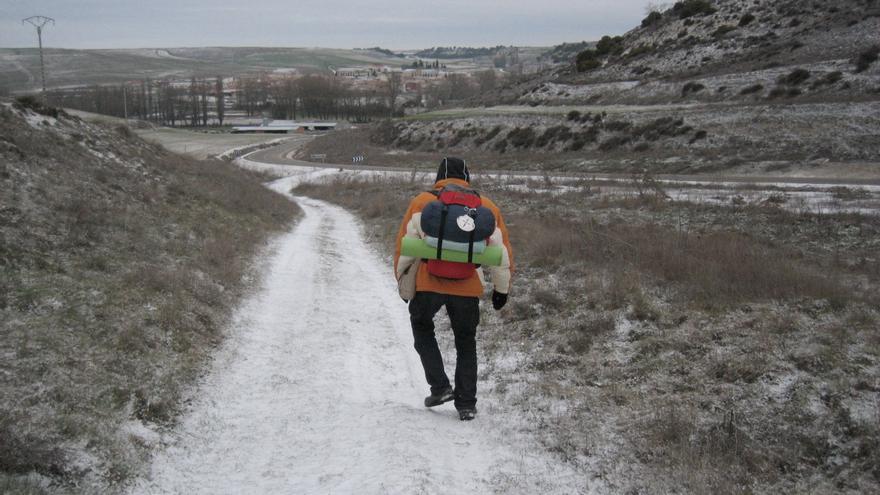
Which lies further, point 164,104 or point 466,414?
point 164,104

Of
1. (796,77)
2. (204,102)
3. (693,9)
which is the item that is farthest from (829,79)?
(204,102)

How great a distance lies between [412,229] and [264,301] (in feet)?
17.7

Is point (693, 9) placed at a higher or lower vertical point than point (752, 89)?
higher

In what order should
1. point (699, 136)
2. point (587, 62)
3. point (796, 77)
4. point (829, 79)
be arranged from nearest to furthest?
1. point (699, 136)
2. point (829, 79)
3. point (796, 77)
4. point (587, 62)

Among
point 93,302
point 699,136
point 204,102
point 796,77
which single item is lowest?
point 204,102

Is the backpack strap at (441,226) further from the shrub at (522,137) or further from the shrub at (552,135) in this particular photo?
the shrub at (522,137)

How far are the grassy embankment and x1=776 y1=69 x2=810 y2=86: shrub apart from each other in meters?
28.7

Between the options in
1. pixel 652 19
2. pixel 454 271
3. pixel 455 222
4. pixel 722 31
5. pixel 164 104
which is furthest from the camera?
pixel 164 104

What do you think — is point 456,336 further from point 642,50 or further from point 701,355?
point 642,50

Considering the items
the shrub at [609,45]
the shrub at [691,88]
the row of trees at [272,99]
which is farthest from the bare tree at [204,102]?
the shrub at [691,88]

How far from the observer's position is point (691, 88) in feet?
145

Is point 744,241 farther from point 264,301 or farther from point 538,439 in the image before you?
point 264,301

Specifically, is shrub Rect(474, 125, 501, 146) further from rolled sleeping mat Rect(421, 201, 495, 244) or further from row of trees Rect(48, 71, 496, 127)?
row of trees Rect(48, 71, 496, 127)

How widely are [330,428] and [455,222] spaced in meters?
2.15
